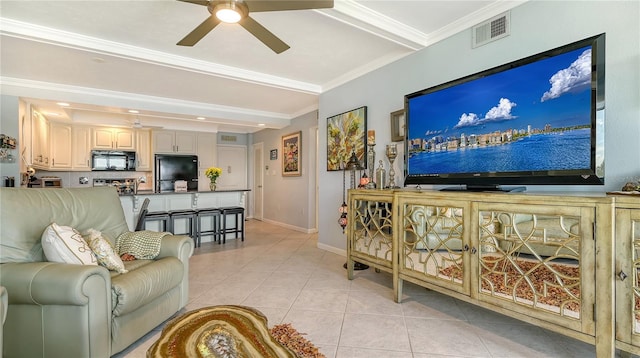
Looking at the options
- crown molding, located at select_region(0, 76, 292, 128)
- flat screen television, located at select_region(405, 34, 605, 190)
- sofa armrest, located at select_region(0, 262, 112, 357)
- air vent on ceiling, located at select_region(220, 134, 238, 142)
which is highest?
crown molding, located at select_region(0, 76, 292, 128)

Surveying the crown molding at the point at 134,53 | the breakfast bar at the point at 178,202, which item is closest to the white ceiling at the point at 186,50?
the crown molding at the point at 134,53

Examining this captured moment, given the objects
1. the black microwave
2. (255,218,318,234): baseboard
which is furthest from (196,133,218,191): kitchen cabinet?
(255,218,318,234): baseboard

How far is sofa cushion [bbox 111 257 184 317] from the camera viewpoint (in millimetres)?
1716

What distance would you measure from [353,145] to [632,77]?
2.55 meters

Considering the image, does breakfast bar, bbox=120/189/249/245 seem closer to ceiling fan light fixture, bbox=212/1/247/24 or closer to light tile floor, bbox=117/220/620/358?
light tile floor, bbox=117/220/620/358

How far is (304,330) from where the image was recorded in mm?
2098

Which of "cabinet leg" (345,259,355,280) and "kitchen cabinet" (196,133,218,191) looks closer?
"cabinet leg" (345,259,355,280)

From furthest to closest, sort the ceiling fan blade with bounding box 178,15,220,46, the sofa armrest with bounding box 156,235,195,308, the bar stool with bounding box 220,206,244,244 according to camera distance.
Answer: the bar stool with bounding box 220,206,244,244
the sofa armrest with bounding box 156,235,195,308
the ceiling fan blade with bounding box 178,15,220,46

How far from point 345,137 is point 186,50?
214 centimetres

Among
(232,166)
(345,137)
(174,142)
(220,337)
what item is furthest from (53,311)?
(232,166)

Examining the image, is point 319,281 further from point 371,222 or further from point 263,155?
point 263,155

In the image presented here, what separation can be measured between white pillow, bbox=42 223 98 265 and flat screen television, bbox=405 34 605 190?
2540 mm

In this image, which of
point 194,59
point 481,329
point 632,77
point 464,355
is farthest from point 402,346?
point 194,59

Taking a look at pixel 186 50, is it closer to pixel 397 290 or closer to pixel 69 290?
pixel 69 290
